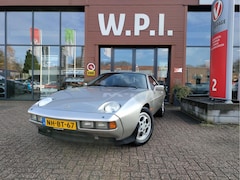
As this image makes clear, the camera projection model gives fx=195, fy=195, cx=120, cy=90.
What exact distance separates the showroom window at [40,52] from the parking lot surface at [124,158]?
6011mm

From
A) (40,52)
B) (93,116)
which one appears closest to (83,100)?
(93,116)

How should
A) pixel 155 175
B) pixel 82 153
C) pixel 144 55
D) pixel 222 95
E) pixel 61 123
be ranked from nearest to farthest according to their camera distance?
pixel 155 175, pixel 61 123, pixel 82 153, pixel 222 95, pixel 144 55

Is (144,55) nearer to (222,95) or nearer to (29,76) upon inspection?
(222,95)

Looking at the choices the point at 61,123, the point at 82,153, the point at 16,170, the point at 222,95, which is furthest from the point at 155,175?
the point at 222,95

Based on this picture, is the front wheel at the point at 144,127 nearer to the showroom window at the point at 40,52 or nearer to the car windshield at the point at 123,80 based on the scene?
the car windshield at the point at 123,80

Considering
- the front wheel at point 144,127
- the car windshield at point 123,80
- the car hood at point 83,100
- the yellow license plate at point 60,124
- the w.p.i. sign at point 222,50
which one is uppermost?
the w.p.i. sign at point 222,50

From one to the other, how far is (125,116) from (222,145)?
6.66 feet

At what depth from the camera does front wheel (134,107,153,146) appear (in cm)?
331

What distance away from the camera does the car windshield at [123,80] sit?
13.6 ft

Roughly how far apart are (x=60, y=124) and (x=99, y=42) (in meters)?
6.94

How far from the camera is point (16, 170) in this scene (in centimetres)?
248

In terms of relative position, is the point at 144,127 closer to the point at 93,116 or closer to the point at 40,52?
the point at 93,116

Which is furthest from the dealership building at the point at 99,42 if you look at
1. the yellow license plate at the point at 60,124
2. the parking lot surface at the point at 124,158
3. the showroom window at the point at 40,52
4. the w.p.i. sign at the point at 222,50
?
the yellow license plate at the point at 60,124

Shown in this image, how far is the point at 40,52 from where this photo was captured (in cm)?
985
